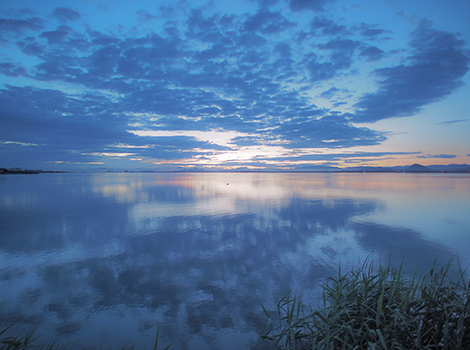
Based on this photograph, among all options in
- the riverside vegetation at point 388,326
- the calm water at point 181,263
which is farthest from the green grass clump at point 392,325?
the calm water at point 181,263

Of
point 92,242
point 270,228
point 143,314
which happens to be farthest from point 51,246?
point 270,228

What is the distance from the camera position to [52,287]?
5.18 meters

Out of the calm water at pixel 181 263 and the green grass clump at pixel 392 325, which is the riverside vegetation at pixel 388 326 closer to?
the green grass clump at pixel 392 325

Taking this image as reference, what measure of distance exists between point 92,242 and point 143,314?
17.0ft

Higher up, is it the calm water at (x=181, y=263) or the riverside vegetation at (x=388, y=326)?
the riverside vegetation at (x=388, y=326)

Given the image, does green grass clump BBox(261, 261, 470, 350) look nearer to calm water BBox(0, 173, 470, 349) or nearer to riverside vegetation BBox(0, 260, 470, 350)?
riverside vegetation BBox(0, 260, 470, 350)

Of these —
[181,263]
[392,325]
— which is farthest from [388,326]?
[181,263]

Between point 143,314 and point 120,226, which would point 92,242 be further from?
point 143,314

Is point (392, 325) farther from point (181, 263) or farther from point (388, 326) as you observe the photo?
point (181, 263)

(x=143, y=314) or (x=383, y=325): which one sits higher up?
(x=383, y=325)

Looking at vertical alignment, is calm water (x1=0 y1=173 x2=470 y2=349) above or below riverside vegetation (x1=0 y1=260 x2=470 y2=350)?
below

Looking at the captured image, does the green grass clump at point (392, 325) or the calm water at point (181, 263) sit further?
the calm water at point (181, 263)

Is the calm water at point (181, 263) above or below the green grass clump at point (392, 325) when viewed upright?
below

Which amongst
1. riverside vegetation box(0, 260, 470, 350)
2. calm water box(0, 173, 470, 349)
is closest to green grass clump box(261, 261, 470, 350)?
riverside vegetation box(0, 260, 470, 350)
